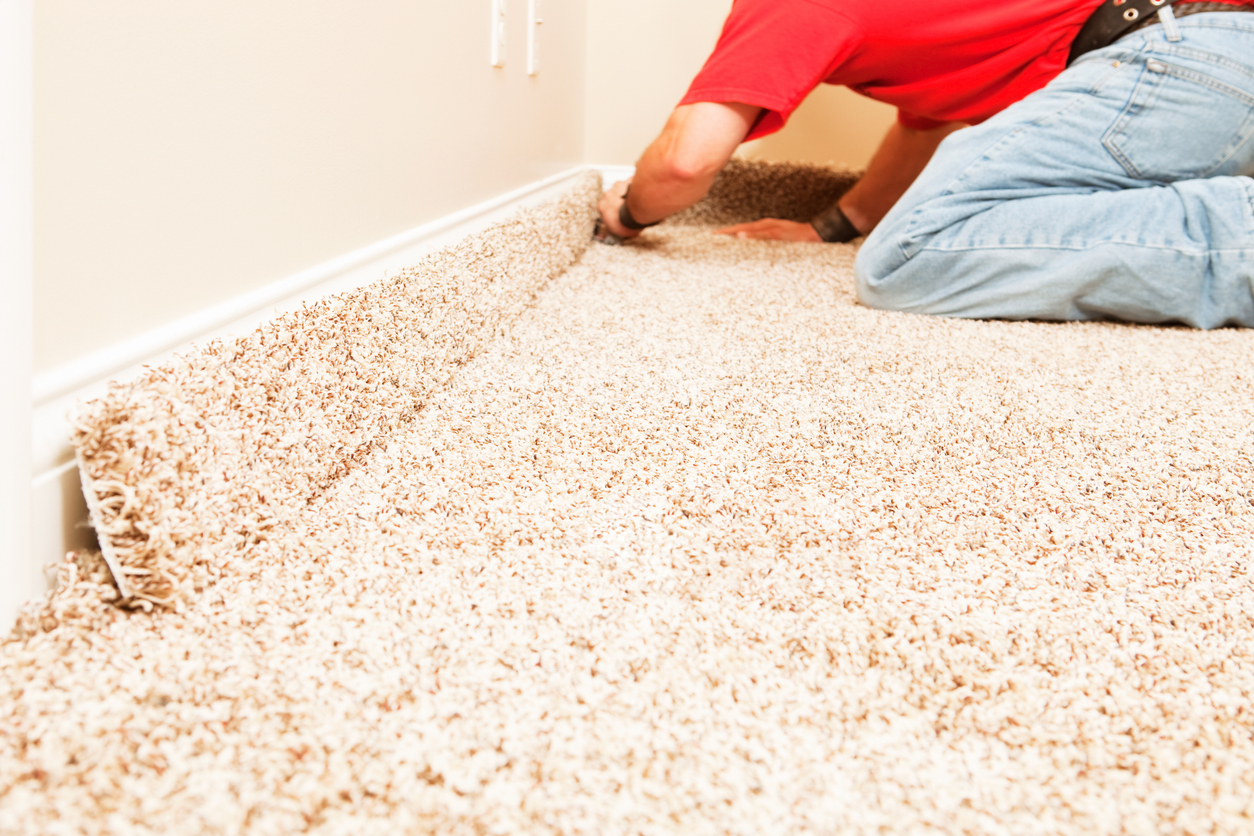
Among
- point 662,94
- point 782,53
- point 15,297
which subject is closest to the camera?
point 15,297

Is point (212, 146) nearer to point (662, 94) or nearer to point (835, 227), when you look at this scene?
point (835, 227)

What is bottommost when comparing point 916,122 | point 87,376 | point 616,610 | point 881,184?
point 616,610

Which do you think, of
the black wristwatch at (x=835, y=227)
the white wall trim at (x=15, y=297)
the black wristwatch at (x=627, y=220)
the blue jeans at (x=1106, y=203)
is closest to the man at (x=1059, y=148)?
the blue jeans at (x=1106, y=203)

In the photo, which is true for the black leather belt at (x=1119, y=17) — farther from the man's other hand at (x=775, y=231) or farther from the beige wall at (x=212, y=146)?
the beige wall at (x=212, y=146)

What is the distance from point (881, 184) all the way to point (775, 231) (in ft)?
0.71

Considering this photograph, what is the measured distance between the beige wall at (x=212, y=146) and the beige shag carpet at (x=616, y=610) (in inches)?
2.1

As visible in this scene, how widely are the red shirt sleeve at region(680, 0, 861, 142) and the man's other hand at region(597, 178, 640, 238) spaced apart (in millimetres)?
302

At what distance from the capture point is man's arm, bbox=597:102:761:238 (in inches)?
44.5

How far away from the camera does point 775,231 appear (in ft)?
5.07

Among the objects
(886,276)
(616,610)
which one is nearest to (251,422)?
(616,610)

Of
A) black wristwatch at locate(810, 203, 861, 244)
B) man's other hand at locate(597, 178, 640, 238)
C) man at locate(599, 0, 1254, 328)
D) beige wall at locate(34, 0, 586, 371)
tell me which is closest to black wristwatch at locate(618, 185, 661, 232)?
man's other hand at locate(597, 178, 640, 238)

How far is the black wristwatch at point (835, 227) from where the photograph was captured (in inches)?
A: 60.6

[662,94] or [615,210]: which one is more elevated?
[662,94]

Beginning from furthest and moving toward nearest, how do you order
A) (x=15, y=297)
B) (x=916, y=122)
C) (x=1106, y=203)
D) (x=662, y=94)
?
(x=662, y=94)
(x=916, y=122)
(x=1106, y=203)
(x=15, y=297)
